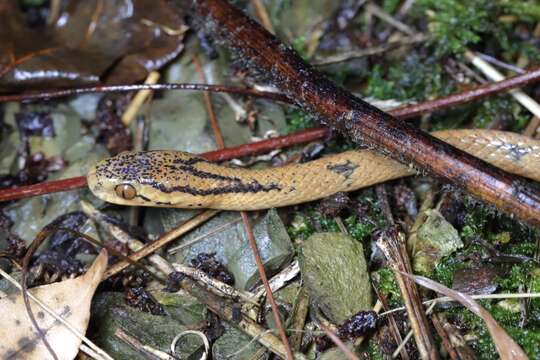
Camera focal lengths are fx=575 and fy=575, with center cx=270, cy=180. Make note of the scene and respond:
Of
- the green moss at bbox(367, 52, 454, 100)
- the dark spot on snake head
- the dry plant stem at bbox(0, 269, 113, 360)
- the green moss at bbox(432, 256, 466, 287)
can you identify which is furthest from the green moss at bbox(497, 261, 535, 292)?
the dry plant stem at bbox(0, 269, 113, 360)

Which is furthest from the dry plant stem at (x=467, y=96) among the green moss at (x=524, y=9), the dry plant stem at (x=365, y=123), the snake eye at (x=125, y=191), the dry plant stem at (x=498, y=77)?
the snake eye at (x=125, y=191)

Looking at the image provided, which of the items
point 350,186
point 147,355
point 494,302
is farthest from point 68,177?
point 494,302

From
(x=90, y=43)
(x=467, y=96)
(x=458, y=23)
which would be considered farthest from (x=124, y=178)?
(x=458, y=23)

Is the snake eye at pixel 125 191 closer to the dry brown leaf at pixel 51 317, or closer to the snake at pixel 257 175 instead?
the snake at pixel 257 175

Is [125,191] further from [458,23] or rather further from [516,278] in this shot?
[458,23]

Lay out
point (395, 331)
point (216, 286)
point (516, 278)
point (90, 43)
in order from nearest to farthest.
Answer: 1. point (395, 331)
2. point (516, 278)
3. point (216, 286)
4. point (90, 43)

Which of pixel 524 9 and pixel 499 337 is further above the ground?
pixel 524 9
